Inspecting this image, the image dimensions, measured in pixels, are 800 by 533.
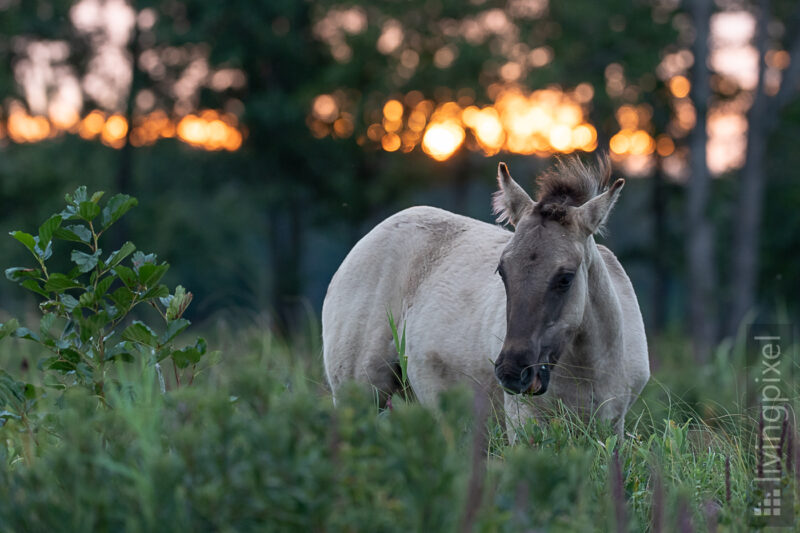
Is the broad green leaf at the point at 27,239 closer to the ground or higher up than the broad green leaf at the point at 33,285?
higher up

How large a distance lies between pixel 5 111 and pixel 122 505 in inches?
1228

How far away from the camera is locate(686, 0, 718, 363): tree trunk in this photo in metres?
21.2

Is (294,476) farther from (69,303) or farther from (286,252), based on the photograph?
(286,252)

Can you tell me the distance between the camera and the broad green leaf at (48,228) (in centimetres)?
386

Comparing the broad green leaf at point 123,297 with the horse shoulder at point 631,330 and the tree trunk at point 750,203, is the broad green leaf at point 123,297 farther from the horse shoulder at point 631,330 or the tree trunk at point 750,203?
the tree trunk at point 750,203

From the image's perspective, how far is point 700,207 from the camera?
21.5 m

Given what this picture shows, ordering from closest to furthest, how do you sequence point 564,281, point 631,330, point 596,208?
point 564,281, point 596,208, point 631,330

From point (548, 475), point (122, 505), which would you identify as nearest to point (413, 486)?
point (548, 475)

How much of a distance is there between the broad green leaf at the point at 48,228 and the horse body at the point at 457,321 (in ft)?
7.03

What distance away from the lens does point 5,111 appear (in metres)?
30.1

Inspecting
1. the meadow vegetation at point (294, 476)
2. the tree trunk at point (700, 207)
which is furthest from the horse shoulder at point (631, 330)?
the tree trunk at point (700, 207)

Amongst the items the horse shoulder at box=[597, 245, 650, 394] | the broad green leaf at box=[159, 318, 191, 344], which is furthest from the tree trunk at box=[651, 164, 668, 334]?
the broad green leaf at box=[159, 318, 191, 344]

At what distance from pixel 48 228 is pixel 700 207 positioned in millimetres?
20003

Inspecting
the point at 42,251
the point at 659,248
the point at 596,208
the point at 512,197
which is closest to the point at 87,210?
the point at 42,251
